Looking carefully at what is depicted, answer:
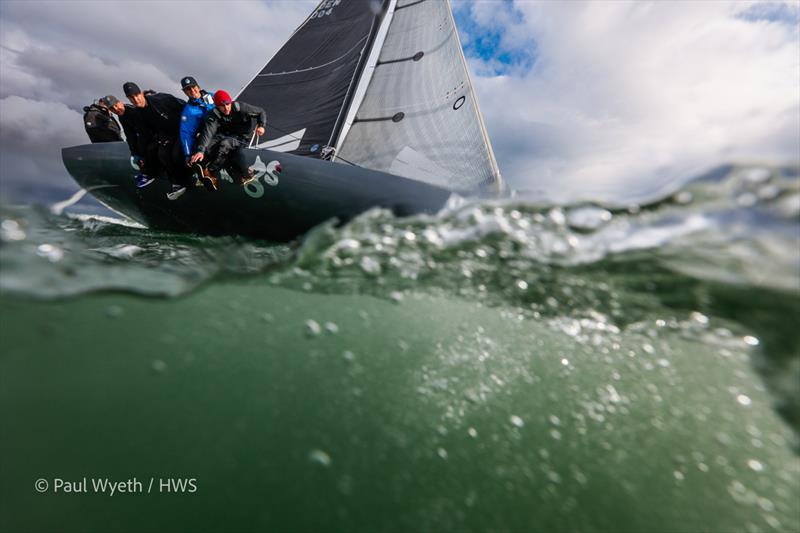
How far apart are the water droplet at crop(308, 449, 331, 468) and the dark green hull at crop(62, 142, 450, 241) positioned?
2420 millimetres

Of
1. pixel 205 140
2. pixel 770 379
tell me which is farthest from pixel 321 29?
pixel 770 379

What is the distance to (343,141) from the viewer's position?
8.60 meters

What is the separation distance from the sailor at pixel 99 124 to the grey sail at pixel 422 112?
159 inches

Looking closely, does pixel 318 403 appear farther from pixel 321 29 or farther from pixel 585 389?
pixel 321 29

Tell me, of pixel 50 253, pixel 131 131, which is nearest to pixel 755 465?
pixel 50 253

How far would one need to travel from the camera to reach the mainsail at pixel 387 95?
24.2 ft

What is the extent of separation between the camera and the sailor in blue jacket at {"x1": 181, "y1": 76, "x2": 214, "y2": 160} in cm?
484

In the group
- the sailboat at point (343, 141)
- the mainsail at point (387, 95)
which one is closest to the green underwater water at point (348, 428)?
the sailboat at point (343, 141)

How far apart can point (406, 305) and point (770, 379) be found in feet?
9.58

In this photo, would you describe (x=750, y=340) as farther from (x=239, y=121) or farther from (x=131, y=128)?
(x=131, y=128)

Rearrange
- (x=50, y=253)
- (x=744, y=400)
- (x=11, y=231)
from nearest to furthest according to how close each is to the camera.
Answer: (x=11, y=231) → (x=50, y=253) → (x=744, y=400)

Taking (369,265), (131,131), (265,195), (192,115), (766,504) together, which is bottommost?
(766,504)

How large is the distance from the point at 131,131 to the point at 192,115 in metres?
1.07

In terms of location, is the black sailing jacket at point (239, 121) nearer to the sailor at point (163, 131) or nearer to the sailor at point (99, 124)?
the sailor at point (163, 131)
